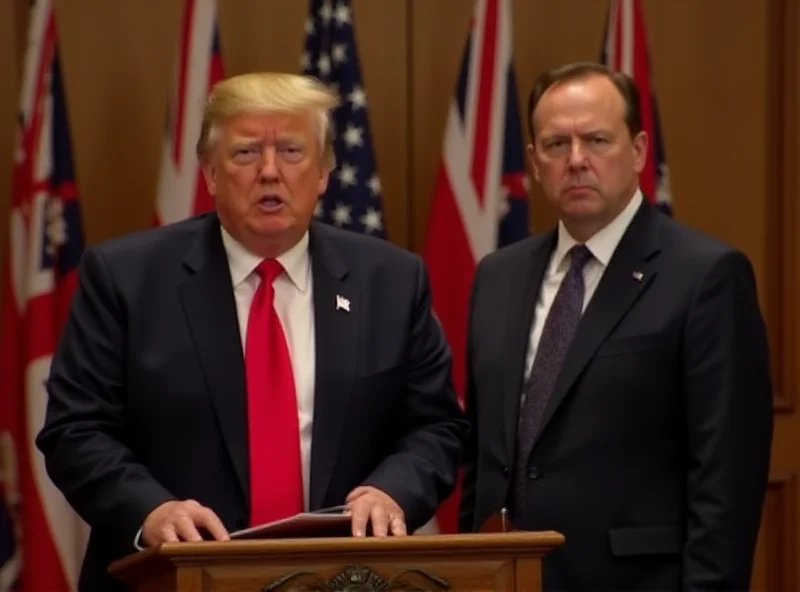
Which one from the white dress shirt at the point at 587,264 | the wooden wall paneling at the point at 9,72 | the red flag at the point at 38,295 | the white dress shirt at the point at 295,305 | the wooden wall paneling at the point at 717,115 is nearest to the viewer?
the white dress shirt at the point at 295,305

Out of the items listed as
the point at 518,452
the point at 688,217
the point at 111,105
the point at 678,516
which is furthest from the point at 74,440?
the point at 688,217

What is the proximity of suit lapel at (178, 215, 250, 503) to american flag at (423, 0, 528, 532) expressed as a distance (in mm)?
2010

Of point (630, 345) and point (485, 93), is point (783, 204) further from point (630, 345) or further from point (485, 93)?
point (630, 345)

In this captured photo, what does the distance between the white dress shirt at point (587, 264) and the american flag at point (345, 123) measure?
133 cm

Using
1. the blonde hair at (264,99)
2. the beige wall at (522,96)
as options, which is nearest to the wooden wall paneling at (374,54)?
the beige wall at (522,96)

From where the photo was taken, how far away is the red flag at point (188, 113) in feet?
18.0

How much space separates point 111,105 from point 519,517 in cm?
245

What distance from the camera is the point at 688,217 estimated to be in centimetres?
600

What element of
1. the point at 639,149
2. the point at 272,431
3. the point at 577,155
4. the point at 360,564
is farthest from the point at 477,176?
the point at 360,564

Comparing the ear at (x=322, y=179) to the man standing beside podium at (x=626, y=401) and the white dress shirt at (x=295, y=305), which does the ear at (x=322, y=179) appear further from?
the man standing beside podium at (x=626, y=401)

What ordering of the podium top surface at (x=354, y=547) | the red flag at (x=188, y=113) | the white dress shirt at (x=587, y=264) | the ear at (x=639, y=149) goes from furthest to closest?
the red flag at (x=188, y=113) < the ear at (x=639, y=149) < the white dress shirt at (x=587, y=264) < the podium top surface at (x=354, y=547)

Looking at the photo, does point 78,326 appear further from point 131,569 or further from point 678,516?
point 678,516

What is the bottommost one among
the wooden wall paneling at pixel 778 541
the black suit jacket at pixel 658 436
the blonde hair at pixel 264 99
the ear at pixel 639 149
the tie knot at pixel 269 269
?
the wooden wall paneling at pixel 778 541

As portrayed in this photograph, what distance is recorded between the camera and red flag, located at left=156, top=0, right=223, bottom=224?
18.0 feet
